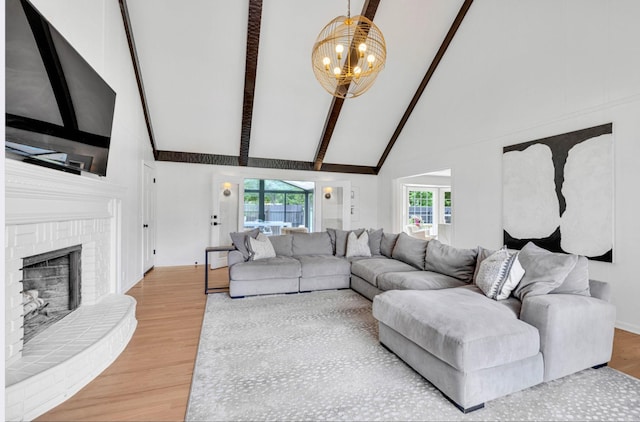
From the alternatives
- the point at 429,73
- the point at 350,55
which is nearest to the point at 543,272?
the point at 350,55

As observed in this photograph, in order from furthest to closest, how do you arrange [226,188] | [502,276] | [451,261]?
[226,188] < [451,261] < [502,276]

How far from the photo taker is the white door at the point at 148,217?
5.02m

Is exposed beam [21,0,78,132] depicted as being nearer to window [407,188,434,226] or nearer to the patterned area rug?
the patterned area rug

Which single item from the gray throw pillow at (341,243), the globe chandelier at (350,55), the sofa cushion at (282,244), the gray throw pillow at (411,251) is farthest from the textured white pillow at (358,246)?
the globe chandelier at (350,55)

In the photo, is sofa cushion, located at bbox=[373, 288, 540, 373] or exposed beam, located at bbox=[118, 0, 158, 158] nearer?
sofa cushion, located at bbox=[373, 288, 540, 373]

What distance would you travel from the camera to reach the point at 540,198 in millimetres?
3660

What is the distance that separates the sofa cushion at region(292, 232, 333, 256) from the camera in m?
4.70

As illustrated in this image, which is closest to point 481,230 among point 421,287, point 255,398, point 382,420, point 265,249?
point 421,287

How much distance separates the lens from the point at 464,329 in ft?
5.74

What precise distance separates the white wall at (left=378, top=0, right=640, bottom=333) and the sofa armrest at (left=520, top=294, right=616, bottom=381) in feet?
4.16

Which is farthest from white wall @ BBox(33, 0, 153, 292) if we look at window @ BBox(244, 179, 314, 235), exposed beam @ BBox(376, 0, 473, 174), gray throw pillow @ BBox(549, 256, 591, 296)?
exposed beam @ BBox(376, 0, 473, 174)

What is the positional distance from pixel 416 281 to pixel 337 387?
1551mm

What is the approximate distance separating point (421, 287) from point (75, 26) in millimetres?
4204

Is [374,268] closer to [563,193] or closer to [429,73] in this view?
[563,193]
